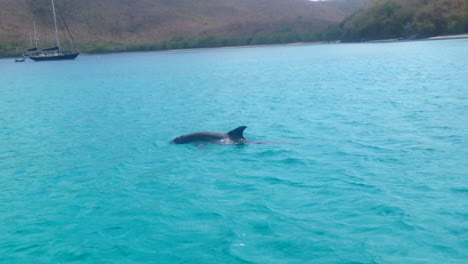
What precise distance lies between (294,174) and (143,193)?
10.1 feet

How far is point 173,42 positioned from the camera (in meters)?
111

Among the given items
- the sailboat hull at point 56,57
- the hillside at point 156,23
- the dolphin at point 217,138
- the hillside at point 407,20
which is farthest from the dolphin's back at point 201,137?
the hillside at point 156,23

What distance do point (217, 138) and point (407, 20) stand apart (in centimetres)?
7597

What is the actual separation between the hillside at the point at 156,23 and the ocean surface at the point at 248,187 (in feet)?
A: 302

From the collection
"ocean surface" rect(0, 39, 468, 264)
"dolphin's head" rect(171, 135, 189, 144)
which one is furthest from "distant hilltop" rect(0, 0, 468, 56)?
"dolphin's head" rect(171, 135, 189, 144)

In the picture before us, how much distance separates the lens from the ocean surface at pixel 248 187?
7.36 m

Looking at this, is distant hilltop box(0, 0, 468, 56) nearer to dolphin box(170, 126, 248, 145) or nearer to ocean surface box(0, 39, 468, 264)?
ocean surface box(0, 39, 468, 264)

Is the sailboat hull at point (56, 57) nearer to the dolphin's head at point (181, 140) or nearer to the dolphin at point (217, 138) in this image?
the dolphin's head at point (181, 140)

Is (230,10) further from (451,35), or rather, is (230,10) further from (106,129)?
(106,129)

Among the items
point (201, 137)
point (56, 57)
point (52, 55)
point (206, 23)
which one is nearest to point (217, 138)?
point (201, 137)

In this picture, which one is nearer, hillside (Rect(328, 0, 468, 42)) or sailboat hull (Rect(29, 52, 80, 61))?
hillside (Rect(328, 0, 468, 42))

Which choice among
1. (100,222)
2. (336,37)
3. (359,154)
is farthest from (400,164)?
(336,37)

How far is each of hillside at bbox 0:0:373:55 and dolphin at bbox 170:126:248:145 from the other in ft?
312

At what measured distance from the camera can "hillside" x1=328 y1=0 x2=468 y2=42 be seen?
73625 millimetres
